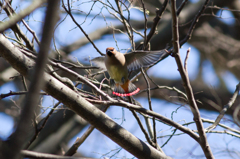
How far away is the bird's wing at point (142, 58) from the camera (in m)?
2.97

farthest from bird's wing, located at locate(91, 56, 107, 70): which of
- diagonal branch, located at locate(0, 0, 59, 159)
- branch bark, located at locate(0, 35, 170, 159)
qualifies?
diagonal branch, located at locate(0, 0, 59, 159)

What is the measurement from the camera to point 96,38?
658 cm

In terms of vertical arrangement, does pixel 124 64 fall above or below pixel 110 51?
below

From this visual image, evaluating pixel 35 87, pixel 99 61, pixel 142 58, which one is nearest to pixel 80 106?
pixel 35 87

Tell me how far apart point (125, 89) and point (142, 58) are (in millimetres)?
419

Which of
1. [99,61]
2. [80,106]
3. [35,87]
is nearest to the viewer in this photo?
[35,87]

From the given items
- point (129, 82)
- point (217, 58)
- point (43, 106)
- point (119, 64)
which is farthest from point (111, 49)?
point (217, 58)

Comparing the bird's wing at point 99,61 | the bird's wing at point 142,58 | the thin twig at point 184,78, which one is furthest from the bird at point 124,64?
the thin twig at point 184,78

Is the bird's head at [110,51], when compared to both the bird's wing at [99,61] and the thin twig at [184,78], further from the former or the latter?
the thin twig at [184,78]

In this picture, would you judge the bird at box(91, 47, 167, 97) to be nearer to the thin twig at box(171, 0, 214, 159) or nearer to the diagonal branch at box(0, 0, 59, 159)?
the thin twig at box(171, 0, 214, 159)

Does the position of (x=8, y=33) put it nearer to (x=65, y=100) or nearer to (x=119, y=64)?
(x=119, y=64)

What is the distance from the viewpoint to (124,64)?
10.9 feet

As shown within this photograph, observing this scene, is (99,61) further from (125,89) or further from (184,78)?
(184,78)

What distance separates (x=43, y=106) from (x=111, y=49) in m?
1.07
